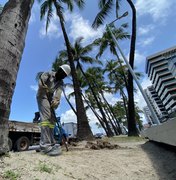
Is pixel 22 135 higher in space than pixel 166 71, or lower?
lower

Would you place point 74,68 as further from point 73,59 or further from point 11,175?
point 11,175

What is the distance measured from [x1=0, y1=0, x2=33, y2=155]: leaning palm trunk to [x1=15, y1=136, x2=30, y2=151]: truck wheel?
10252 mm

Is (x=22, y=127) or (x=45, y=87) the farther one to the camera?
(x=22, y=127)

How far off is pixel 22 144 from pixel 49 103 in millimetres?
9475

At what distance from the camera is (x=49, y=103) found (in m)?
4.63

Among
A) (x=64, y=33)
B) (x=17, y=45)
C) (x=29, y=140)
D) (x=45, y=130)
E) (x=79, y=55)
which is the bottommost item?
(x=45, y=130)

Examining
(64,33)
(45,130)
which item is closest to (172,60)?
(64,33)

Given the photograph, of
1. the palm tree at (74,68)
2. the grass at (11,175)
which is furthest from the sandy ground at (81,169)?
the palm tree at (74,68)

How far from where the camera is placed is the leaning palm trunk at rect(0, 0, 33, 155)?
2.89 metres

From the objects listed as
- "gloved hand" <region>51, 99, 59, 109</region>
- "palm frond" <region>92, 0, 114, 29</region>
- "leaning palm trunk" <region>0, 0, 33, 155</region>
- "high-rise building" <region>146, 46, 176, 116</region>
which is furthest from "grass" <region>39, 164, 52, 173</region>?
"high-rise building" <region>146, 46, 176, 116</region>

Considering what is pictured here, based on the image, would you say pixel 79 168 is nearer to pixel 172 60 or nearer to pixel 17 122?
pixel 17 122

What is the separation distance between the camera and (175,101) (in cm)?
8444

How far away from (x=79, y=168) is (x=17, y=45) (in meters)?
2.19

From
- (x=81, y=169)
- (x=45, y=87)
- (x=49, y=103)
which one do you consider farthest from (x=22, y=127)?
(x=81, y=169)
